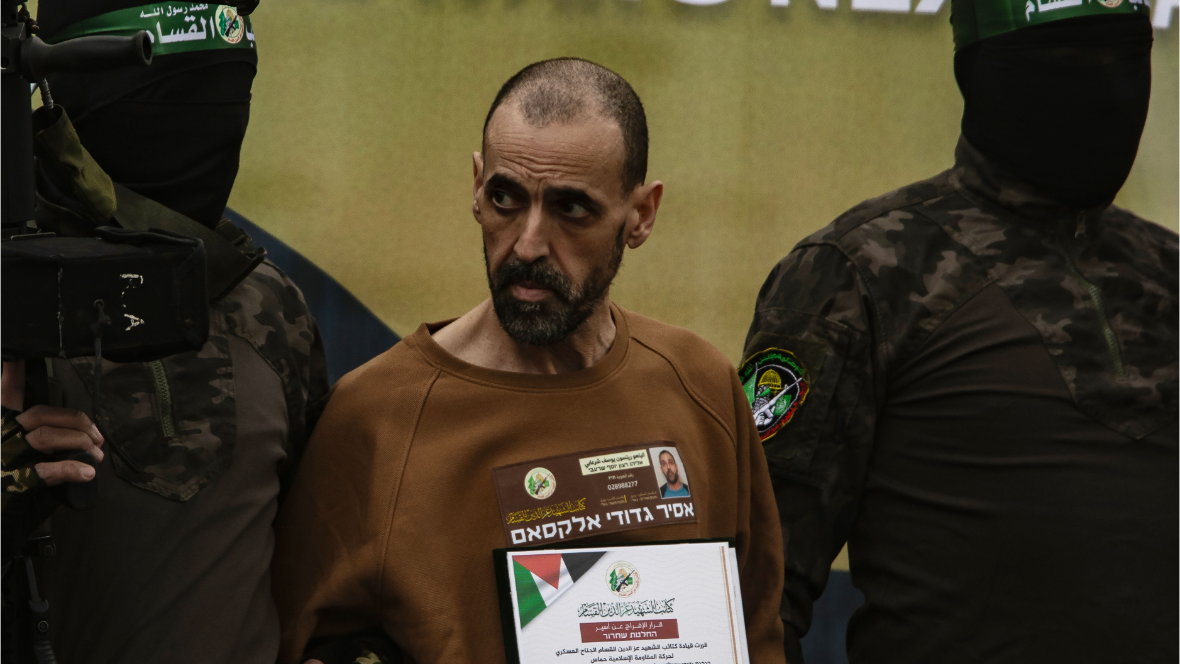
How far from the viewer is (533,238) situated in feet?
5.95

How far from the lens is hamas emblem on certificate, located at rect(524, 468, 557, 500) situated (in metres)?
1.82

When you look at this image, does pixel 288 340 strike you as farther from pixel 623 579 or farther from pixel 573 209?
pixel 623 579

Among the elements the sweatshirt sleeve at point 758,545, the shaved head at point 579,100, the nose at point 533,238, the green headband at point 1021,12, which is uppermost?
the green headband at point 1021,12

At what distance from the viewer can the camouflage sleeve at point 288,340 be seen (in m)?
1.95

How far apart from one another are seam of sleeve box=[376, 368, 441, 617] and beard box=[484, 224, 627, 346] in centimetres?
14

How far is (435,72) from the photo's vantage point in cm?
285

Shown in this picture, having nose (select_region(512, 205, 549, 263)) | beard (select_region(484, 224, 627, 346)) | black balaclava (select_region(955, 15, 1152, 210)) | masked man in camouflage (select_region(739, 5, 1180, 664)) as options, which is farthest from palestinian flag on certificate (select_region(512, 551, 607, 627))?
black balaclava (select_region(955, 15, 1152, 210))

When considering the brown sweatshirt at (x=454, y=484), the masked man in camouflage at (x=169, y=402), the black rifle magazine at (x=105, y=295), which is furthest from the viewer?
the brown sweatshirt at (x=454, y=484)

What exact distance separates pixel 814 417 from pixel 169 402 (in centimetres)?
103

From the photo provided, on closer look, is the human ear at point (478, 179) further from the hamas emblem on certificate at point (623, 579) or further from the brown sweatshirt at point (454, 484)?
the hamas emblem on certificate at point (623, 579)

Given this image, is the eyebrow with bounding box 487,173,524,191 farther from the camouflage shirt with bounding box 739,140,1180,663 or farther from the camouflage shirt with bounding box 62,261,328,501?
the camouflage shirt with bounding box 739,140,1180,663

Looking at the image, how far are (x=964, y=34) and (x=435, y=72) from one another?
3.76ft

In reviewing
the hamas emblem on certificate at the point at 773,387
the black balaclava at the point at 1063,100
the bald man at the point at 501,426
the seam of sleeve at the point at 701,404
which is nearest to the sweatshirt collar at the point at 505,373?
the bald man at the point at 501,426

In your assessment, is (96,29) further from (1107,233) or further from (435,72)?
(1107,233)
